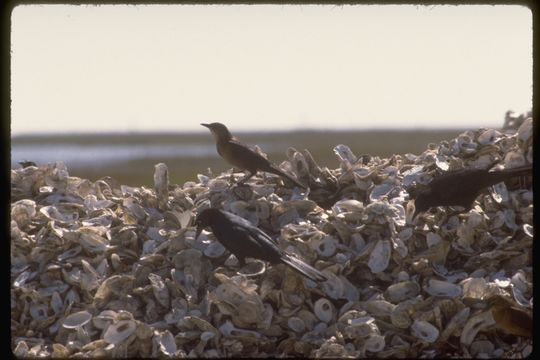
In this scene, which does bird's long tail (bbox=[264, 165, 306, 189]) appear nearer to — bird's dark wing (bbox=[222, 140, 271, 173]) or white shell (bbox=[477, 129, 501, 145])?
bird's dark wing (bbox=[222, 140, 271, 173])

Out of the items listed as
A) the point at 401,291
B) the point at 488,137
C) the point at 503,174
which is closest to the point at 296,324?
the point at 401,291

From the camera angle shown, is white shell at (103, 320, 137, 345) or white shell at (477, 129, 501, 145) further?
white shell at (477, 129, 501, 145)

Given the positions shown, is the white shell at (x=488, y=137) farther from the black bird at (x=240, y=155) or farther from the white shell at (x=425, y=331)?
the white shell at (x=425, y=331)

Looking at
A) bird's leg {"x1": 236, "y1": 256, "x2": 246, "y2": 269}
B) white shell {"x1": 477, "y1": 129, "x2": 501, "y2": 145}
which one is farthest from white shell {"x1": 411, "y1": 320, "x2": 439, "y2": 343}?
white shell {"x1": 477, "y1": 129, "x2": 501, "y2": 145}

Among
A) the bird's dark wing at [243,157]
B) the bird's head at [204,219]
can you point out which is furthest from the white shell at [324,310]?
the bird's dark wing at [243,157]

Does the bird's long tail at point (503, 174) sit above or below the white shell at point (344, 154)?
below

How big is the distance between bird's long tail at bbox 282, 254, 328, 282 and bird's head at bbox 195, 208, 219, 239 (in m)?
0.47

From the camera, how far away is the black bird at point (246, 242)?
13.2ft

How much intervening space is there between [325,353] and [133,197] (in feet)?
6.01

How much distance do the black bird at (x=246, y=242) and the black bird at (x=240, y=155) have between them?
0.67 meters

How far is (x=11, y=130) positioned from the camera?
12.5ft

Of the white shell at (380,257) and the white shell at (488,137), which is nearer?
the white shell at (380,257)

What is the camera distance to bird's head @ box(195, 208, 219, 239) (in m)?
4.33

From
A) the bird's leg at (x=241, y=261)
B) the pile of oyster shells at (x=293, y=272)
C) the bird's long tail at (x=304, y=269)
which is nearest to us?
the pile of oyster shells at (x=293, y=272)
